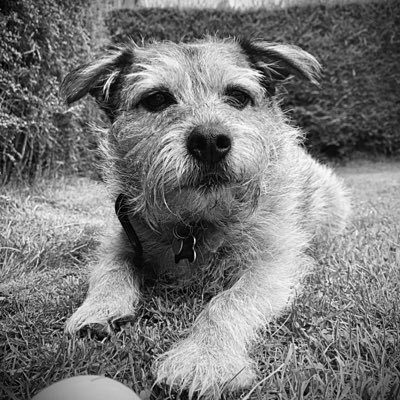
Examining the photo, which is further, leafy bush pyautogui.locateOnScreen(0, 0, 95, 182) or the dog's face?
leafy bush pyautogui.locateOnScreen(0, 0, 95, 182)

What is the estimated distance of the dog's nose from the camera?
222 cm

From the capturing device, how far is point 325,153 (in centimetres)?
1109

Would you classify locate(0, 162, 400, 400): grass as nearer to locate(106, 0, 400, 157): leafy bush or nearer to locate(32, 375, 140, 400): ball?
locate(32, 375, 140, 400): ball

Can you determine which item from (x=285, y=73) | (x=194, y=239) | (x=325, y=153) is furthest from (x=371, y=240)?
(x=325, y=153)

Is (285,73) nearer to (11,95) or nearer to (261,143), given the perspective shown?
(261,143)

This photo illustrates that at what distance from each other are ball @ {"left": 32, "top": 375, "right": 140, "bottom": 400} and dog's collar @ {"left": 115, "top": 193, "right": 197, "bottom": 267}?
4.10 ft

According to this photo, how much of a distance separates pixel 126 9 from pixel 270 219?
826 centimetres

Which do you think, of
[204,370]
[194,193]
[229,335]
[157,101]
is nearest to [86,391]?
[204,370]

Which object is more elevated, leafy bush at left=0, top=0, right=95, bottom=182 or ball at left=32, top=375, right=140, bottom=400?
ball at left=32, top=375, right=140, bottom=400

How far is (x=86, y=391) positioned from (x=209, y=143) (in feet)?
4.29

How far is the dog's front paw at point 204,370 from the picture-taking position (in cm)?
169

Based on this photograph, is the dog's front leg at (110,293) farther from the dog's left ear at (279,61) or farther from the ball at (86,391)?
the dog's left ear at (279,61)

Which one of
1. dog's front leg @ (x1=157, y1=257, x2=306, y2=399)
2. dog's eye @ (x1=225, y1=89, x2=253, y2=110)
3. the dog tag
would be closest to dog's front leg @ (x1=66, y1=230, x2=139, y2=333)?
the dog tag

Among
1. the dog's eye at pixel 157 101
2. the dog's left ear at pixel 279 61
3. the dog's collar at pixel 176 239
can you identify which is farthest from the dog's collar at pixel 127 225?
the dog's left ear at pixel 279 61
